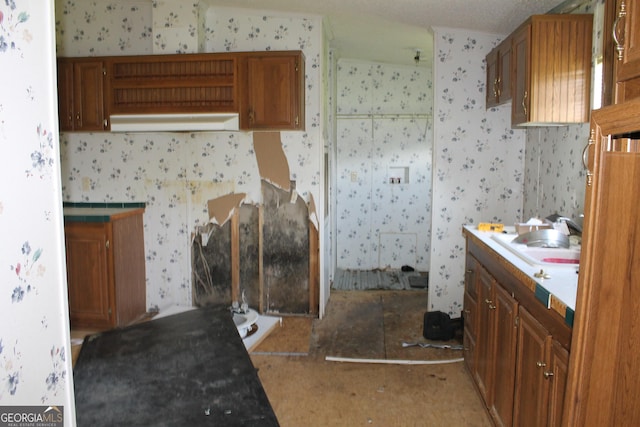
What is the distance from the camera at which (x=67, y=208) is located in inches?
163

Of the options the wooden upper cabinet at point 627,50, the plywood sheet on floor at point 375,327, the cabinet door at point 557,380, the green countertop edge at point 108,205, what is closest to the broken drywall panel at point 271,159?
the green countertop edge at point 108,205

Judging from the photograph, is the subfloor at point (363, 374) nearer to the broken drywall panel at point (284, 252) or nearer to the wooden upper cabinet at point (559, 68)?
the broken drywall panel at point (284, 252)

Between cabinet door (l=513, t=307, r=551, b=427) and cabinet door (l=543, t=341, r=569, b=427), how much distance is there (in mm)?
40

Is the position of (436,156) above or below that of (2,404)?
above

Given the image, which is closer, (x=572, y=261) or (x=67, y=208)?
(x=572, y=261)

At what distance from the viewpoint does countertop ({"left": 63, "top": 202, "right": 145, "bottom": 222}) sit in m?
3.71

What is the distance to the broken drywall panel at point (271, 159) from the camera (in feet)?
13.3

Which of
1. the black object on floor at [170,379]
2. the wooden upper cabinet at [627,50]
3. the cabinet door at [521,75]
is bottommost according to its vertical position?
the black object on floor at [170,379]

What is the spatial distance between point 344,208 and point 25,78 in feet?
16.5

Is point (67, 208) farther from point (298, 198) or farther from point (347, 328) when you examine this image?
point (347, 328)

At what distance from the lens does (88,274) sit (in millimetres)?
3766

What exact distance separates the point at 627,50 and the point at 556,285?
2.84ft

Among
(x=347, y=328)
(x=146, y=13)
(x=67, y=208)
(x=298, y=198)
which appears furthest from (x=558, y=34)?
(x=67, y=208)

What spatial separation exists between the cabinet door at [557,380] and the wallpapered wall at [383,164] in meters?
4.10
